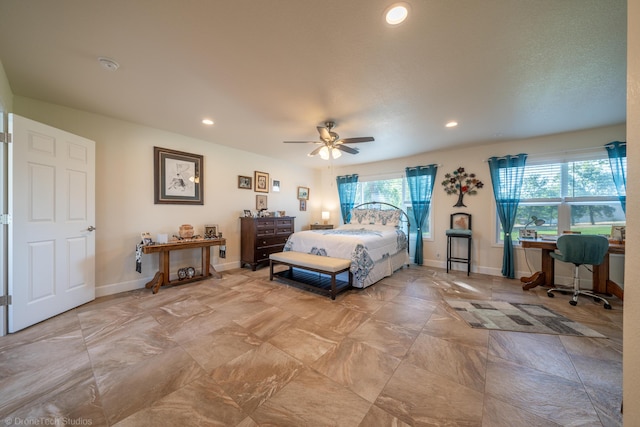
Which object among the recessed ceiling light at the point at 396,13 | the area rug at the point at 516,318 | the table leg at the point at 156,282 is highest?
the recessed ceiling light at the point at 396,13

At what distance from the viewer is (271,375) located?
1.62 m

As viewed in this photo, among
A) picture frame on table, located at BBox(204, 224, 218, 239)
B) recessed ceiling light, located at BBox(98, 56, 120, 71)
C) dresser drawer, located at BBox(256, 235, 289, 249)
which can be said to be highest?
recessed ceiling light, located at BBox(98, 56, 120, 71)

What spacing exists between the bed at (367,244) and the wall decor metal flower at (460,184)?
3.56 ft

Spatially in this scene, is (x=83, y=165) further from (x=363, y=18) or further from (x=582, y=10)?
(x=582, y=10)

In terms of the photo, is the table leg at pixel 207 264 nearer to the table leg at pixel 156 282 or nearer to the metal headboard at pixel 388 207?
the table leg at pixel 156 282

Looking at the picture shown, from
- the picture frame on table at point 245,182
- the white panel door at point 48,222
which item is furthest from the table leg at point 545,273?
the white panel door at point 48,222

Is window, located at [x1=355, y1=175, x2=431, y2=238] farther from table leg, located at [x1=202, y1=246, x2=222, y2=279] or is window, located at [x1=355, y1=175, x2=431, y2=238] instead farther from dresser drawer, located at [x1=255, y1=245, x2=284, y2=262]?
table leg, located at [x1=202, y1=246, x2=222, y2=279]

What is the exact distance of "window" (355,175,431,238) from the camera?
5.20m

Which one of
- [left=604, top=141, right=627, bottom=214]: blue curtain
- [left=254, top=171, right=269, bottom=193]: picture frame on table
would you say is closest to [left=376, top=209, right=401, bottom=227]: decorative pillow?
[left=254, top=171, right=269, bottom=193]: picture frame on table

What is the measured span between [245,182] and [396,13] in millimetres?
4121

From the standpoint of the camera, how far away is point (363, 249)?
3.41 meters

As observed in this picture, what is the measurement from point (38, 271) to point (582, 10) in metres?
5.24

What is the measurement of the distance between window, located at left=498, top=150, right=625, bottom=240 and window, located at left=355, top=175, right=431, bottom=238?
1.75m

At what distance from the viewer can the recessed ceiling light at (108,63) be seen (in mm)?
1964
